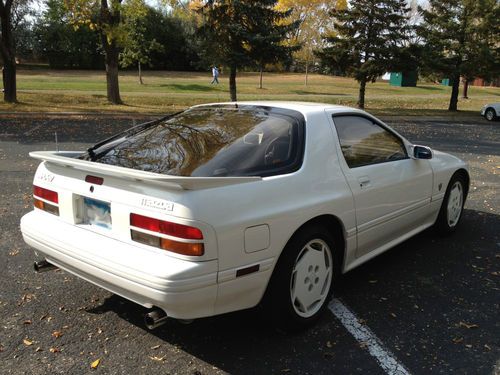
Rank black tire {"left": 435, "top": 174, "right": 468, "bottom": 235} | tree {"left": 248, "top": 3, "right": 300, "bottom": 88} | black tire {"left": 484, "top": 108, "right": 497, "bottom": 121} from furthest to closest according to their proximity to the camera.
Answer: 1. black tire {"left": 484, "top": 108, "right": 497, "bottom": 121}
2. tree {"left": 248, "top": 3, "right": 300, "bottom": 88}
3. black tire {"left": 435, "top": 174, "right": 468, "bottom": 235}

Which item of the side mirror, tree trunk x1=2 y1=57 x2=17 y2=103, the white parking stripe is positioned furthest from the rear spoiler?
tree trunk x1=2 y1=57 x2=17 y2=103

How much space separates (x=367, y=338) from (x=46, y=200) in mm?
2394

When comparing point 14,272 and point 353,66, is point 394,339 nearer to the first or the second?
point 14,272

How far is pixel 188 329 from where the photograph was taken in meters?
3.31

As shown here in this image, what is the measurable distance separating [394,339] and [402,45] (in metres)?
22.4

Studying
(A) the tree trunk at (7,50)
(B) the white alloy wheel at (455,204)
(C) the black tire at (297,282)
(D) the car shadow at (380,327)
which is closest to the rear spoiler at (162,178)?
(C) the black tire at (297,282)

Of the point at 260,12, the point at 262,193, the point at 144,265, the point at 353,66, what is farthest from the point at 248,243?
the point at 353,66

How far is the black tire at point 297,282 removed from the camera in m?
3.03

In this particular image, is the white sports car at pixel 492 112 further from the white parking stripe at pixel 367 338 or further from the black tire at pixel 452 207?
the white parking stripe at pixel 367 338

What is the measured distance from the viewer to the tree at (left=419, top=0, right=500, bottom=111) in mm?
23203

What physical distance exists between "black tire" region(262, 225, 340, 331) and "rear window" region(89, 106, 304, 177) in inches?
19.3

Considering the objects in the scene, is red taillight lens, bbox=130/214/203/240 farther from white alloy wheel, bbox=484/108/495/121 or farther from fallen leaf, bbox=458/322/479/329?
white alloy wheel, bbox=484/108/495/121

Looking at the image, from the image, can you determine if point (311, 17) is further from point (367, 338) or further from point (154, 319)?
point (154, 319)

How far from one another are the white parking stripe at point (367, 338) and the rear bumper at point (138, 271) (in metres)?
1.10
